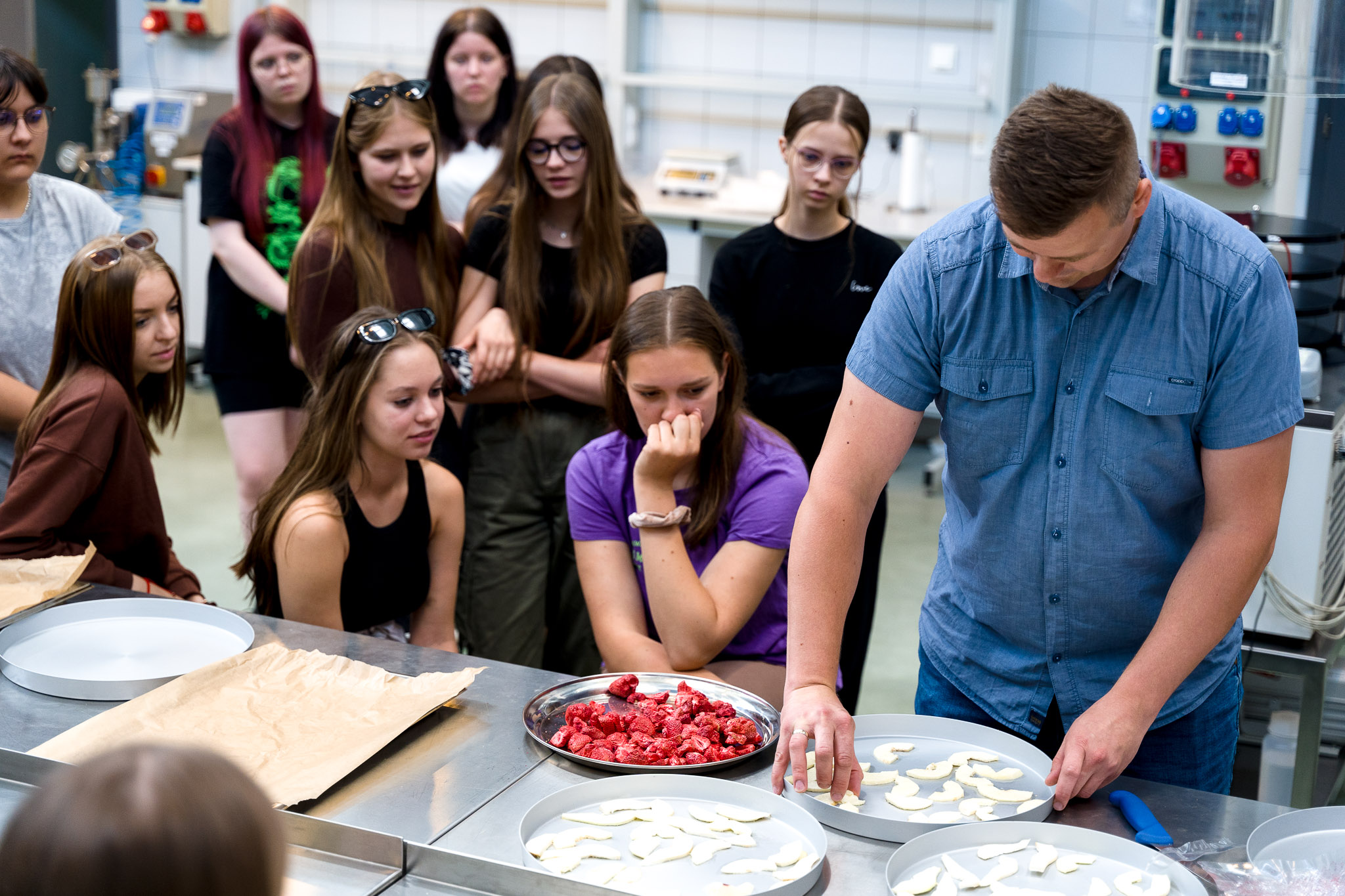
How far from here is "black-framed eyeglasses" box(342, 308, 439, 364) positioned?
2094mm

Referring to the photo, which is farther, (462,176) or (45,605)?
(462,176)

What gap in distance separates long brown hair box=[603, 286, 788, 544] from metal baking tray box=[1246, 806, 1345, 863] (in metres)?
0.95

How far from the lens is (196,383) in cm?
580

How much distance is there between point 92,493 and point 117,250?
16.7 inches

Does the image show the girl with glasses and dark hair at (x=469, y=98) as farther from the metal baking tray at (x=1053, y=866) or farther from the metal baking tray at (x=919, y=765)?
the metal baking tray at (x=1053, y=866)

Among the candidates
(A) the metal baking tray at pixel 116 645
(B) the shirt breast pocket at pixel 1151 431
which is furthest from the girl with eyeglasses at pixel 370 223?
(B) the shirt breast pocket at pixel 1151 431

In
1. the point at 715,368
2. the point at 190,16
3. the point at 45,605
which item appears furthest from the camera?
the point at 190,16

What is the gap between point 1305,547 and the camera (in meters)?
2.17

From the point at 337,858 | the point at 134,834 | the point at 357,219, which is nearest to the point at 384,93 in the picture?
the point at 357,219

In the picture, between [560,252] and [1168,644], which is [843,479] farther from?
[560,252]

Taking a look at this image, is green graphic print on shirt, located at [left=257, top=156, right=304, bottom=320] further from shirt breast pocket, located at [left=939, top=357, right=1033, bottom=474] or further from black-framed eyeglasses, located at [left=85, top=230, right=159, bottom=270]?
shirt breast pocket, located at [left=939, top=357, right=1033, bottom=474]

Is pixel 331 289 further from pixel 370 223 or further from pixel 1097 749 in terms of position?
pixel 1097 749

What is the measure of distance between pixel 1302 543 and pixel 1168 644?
3.34 feet

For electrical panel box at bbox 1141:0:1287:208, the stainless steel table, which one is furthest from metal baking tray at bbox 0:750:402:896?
electrical panel box at bbox 1141:0:1287:208
